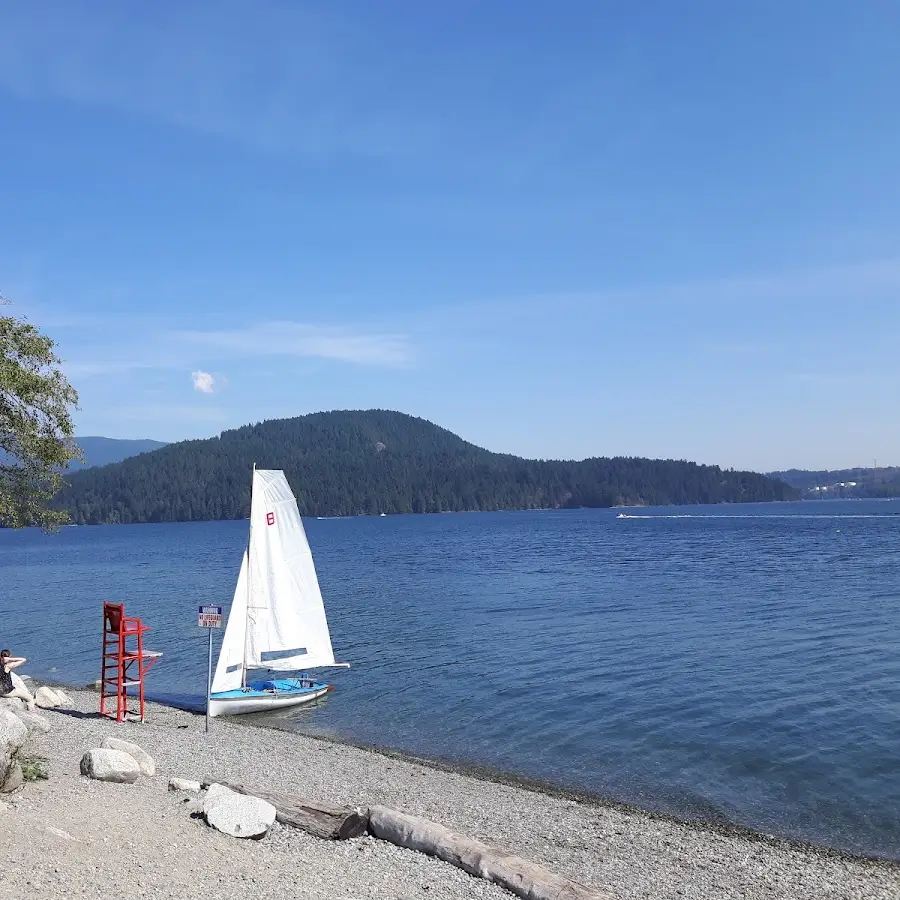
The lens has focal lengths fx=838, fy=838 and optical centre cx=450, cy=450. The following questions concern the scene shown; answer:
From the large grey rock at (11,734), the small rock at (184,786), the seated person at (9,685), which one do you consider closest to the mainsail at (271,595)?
the seated person at (9,685)

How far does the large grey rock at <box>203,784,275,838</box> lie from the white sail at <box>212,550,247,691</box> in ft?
42.4

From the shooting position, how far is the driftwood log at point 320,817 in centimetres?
1289

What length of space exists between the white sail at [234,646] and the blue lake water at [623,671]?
227cm

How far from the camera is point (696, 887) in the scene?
12.7 m

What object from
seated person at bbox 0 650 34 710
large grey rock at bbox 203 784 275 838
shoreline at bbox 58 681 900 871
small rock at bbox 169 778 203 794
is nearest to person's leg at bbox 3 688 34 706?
seated person at bbox 0 650 34 710

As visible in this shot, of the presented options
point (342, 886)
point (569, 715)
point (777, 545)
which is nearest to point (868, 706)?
point (569, 715)

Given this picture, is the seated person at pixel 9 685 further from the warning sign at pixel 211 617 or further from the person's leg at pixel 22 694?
the warning sign at pixel 211 617

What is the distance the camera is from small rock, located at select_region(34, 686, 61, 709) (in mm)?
24906

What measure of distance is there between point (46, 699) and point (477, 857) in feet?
59.7

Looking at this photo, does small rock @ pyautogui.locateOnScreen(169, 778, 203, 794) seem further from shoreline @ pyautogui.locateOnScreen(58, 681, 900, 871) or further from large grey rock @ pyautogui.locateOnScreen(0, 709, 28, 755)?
shoreline @ pyautogui.locateOnScreen(58, 681, 900, 871)

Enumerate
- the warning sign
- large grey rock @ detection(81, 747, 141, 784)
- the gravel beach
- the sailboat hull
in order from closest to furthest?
the gravel beach < large grey rock @ detection(81, 747, 141, 784) < the warning sign < the sailboat hull

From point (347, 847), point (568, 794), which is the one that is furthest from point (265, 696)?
point (347, 847)

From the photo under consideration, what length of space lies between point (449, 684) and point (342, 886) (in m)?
18.2

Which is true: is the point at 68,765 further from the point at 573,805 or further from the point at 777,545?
the point at 777,545
